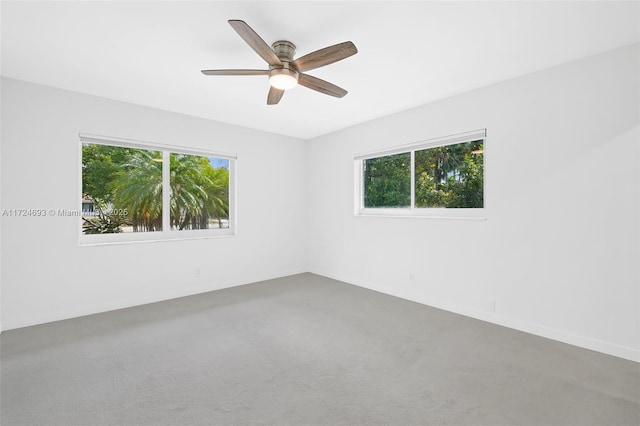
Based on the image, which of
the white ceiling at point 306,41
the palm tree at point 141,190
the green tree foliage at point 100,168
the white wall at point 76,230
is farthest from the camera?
the palm tree at point 141,190

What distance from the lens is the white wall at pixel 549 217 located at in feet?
7.77

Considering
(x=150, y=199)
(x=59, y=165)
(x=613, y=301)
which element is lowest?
(x=613, y=301)

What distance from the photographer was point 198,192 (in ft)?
14.3

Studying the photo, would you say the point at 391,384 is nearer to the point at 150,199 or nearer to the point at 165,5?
the point at 165,5

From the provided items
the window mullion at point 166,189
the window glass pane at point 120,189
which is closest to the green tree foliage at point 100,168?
the window glass pane at point 120,189

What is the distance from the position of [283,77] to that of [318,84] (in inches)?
14.1

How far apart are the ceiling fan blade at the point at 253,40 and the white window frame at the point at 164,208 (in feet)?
7.91

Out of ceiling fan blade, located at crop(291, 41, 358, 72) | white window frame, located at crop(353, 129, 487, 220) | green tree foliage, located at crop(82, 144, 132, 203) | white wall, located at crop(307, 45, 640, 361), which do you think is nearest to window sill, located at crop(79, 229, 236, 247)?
green tree foliage, located at crop(82, 144, 132, 203)

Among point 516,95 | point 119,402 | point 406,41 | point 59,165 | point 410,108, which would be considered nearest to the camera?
point 119,402

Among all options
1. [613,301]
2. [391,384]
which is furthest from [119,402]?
[613,301]

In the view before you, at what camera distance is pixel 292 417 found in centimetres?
168

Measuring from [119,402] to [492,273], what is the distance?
3.35 m

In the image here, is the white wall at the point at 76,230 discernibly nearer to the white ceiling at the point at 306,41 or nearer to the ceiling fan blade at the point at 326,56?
the white ceiling at the point at 306,41

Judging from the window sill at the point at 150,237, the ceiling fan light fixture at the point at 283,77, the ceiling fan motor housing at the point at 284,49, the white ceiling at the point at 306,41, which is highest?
the white ceiling at the point at 306,41
